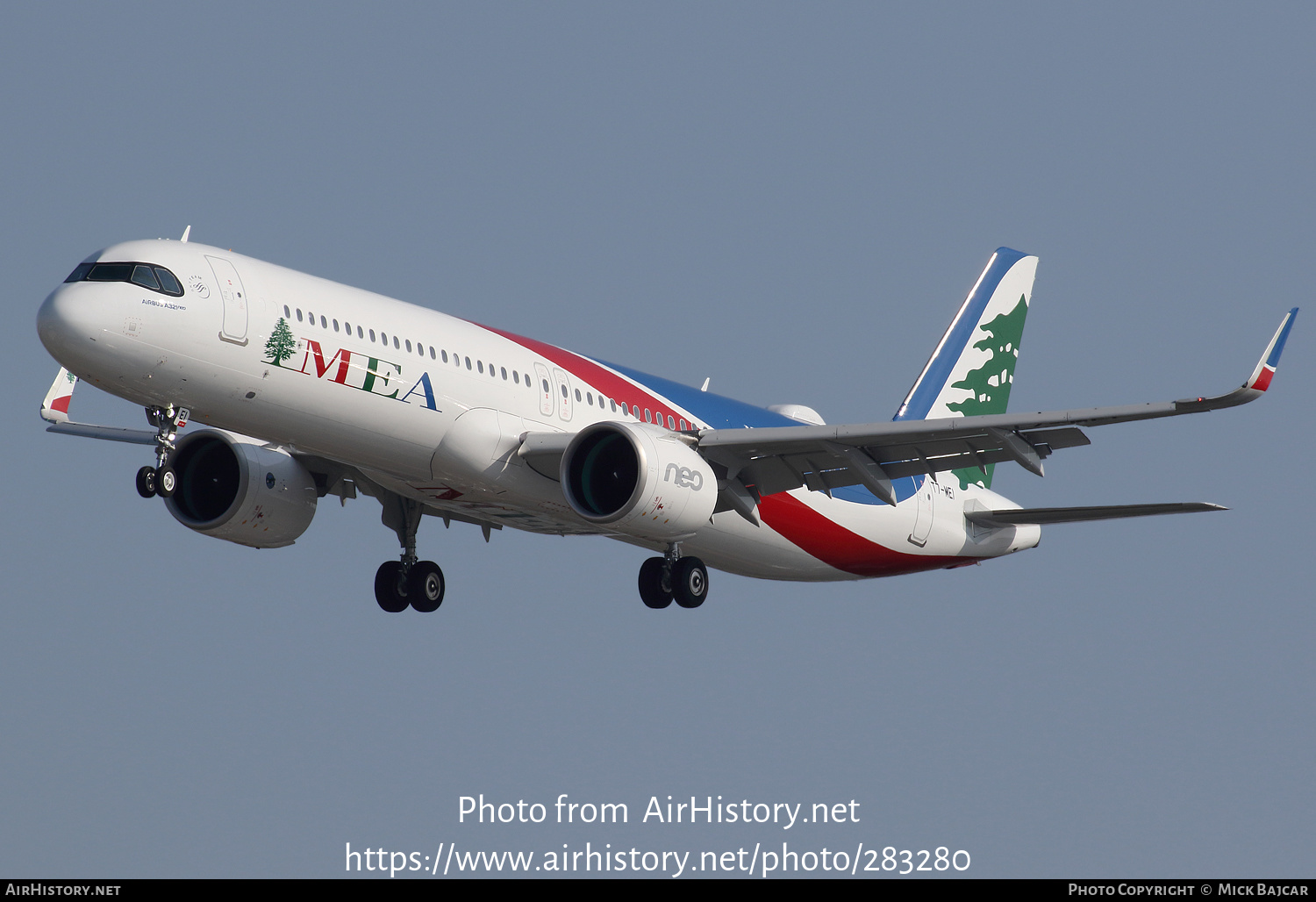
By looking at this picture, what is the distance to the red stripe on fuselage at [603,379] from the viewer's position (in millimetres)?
32125

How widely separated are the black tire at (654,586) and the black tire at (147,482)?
1003cm

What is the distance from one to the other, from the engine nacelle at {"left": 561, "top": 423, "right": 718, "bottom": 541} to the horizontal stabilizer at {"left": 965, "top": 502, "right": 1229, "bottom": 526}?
8231mm

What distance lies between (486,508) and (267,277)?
645cm

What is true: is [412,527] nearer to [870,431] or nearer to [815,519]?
[815,519]

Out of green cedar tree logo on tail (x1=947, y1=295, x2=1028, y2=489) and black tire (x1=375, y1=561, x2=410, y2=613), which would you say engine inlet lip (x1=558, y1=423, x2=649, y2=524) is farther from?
green cedar tree logo on tail (x1=947, y1=295, x2=1028, y2=489)

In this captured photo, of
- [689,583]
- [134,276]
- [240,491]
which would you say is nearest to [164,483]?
[134,276]

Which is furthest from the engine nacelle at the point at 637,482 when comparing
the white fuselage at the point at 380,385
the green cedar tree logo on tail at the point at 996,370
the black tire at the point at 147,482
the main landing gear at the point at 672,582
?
the green cedar tree logo on tail at the point at 996,370

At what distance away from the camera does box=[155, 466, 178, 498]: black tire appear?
89.5ft

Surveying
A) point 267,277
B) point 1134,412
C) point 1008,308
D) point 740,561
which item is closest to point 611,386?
point 740,561

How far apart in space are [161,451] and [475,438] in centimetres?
524

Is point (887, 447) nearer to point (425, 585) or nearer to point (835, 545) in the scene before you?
point (835, 545)

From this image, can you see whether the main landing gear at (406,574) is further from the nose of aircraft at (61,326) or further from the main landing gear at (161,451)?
the nose of aircraft at (61,326)

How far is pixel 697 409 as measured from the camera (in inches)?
1366

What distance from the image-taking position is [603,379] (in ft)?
108
